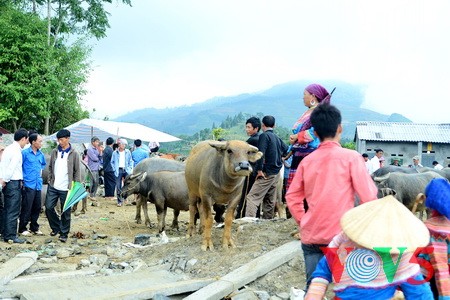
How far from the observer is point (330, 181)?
12.9 feet

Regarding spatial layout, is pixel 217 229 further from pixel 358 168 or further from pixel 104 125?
pixel 104 125

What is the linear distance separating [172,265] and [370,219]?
4.50m

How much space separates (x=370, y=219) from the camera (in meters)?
3.12

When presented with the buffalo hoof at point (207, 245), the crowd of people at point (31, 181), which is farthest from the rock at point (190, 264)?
the crowd of people at point (31, 181)

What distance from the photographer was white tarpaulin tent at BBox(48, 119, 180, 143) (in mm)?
20203

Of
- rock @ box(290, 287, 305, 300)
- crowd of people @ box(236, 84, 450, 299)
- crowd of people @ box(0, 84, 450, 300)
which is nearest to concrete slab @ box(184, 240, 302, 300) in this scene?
rock @ box(290, 287, 305, 300)

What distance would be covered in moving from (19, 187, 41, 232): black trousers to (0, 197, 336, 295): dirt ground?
0.34m

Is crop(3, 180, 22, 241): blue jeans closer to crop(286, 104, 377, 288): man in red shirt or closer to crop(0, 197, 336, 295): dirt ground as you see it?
crop(0, 197, 336, 295): dirt ground

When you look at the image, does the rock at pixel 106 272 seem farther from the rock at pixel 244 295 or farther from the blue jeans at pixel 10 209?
the blue jeans at pixel 10 209

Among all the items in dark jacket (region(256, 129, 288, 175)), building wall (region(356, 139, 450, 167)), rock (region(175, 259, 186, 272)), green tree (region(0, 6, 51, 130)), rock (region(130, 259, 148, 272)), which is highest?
green tree (region(0, 6, 51, 130))

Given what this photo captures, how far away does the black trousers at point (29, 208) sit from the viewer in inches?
384

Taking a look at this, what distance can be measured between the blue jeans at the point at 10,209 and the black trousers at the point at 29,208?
0.36 m

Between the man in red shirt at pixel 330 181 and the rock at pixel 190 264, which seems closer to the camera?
the man in red shirt at pixel 330 181

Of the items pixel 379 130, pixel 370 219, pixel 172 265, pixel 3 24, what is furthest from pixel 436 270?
pixel 379 130
